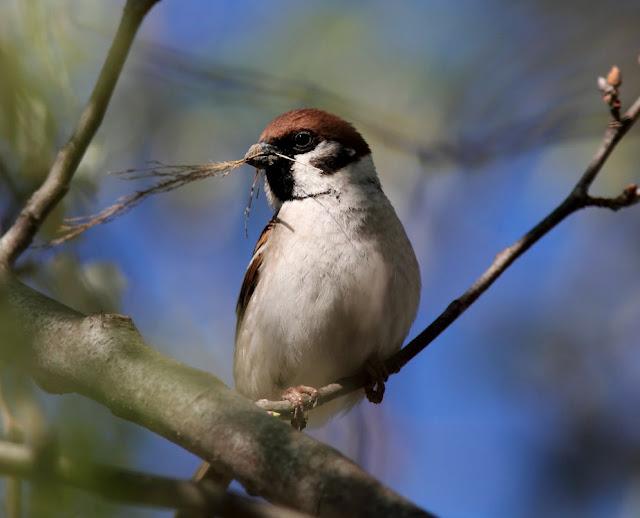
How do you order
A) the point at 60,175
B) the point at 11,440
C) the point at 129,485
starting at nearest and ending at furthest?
the point at 129,485 → the point at 11,440 → the point at 60,175

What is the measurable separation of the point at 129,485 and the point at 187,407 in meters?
0.72

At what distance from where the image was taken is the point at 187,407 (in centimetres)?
246

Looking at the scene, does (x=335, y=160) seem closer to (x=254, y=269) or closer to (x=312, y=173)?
(x=312, y=173)

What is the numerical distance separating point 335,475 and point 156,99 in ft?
16.9

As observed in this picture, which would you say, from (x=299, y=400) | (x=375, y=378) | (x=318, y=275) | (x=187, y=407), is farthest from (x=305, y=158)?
(x=187, y=407)

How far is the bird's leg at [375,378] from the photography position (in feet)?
14.3

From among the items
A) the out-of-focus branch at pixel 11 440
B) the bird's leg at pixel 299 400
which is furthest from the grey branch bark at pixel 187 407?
the bird's leg at pixel 299 400

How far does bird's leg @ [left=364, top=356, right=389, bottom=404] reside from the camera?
4.34 m

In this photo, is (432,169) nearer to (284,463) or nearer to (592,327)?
(592,327)

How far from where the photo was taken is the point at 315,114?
4984mm

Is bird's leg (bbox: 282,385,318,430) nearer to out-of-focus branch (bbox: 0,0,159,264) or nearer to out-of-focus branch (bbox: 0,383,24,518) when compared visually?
out-of-focus branch (bbox: 0,0,159,264)

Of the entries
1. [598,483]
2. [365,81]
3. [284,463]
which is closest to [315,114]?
[365,81]

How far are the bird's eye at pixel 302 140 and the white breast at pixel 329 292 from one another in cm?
38

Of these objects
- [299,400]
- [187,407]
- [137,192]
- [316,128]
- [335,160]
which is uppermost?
[316,128]
